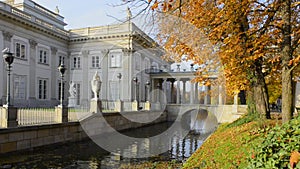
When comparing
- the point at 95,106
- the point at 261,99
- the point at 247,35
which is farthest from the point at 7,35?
the point at 247,35

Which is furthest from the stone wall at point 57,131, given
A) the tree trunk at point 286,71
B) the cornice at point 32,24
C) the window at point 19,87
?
the cornice at point 32,24

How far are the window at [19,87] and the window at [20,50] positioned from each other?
2.11m

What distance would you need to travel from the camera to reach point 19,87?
26625mm

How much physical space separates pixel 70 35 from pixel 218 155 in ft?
102

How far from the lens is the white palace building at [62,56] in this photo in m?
26.2

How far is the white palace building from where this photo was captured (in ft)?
86.1

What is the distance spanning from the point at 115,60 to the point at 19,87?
11277 millimetres

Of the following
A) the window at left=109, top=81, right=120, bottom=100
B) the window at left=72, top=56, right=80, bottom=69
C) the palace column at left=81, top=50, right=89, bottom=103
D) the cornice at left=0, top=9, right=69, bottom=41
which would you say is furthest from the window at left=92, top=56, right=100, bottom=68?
the cornice at left=0, top=9, right=69, bottom=41

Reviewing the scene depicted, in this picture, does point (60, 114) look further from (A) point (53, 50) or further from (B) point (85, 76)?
(B) point (85, 76)

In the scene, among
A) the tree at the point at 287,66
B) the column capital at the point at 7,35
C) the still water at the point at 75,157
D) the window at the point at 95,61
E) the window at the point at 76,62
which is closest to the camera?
the tree at the point at 287,66

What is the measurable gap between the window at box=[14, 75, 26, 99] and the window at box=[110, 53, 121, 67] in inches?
404

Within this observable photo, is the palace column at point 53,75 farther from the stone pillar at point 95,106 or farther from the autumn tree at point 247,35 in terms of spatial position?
the autumn tree at point 247,35

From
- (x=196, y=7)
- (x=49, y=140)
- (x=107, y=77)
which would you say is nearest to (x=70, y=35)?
(x=107, y=77)

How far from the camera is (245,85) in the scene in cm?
1110
